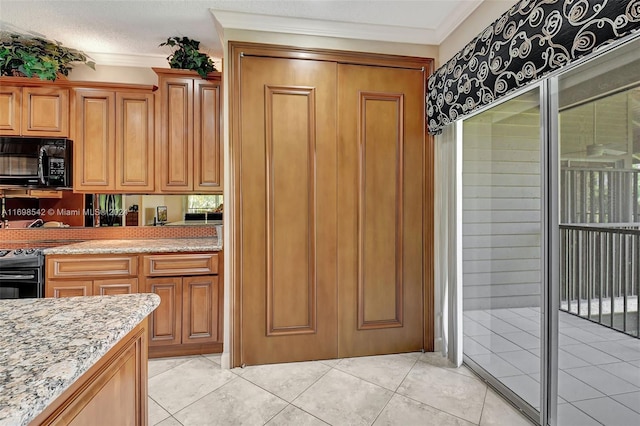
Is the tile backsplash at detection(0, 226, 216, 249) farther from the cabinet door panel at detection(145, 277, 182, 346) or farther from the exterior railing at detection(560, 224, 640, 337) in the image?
the exterior railing at detection(560, 224, 640, 337)

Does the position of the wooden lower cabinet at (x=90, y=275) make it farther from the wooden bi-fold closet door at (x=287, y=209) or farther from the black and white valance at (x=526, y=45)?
the black and white valance at (x=526, y=45)

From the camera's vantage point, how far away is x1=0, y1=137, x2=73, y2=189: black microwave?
275 cm

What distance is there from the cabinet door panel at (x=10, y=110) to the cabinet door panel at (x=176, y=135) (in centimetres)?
117

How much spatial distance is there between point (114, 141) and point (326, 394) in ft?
8.83

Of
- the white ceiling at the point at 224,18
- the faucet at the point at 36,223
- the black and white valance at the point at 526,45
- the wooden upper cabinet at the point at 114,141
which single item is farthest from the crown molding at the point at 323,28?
the faucet at the point at 36,223

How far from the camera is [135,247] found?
8.69ft

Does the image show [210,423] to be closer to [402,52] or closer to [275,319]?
[275,319]

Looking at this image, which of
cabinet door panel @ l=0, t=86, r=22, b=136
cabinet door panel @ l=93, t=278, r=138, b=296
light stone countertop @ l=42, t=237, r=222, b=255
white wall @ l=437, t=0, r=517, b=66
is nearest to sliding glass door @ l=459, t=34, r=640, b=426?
white wall @ l=437, t=0, r=517, b=66

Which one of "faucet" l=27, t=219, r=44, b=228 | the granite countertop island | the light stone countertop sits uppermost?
"faucet" l=27, t=219, r=44, b=228

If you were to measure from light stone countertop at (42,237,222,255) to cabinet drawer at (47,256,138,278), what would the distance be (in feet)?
0.19

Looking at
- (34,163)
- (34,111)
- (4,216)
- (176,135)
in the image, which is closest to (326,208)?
(176,135)

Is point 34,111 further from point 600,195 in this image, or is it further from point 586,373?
point 586,373

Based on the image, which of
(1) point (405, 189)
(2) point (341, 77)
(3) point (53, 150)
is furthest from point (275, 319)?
(3) point (53, 150)

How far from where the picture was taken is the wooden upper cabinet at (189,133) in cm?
287
